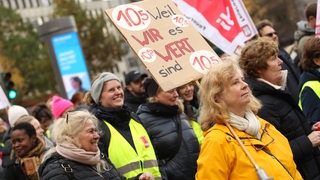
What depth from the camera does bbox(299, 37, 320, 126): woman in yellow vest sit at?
19.5 ft

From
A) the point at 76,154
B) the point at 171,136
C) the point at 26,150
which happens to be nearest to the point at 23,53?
the point at 26,150

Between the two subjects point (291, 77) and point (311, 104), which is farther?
point (291, 77)

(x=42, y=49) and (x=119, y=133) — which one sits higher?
(x=119, y=133)

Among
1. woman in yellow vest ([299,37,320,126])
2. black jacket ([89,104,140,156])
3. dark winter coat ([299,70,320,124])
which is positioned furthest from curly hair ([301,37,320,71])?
black jacket ([89,104,140,156])

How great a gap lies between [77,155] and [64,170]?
0.55 ft

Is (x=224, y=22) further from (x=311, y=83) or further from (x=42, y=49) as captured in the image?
(x=42, y=49)

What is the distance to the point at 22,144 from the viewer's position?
6.95 metres

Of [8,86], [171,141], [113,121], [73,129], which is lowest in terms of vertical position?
[8,86]

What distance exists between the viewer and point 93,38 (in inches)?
2138

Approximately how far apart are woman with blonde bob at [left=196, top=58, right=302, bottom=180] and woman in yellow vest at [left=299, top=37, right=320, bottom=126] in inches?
44.9

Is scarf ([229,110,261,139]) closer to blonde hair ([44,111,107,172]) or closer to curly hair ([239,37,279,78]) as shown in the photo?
curly hair ([239,37,279,78])

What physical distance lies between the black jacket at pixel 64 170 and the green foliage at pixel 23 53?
2088 inches

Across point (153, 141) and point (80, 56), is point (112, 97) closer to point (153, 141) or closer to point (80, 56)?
point (153, 141)

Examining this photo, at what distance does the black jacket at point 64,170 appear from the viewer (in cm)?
524
